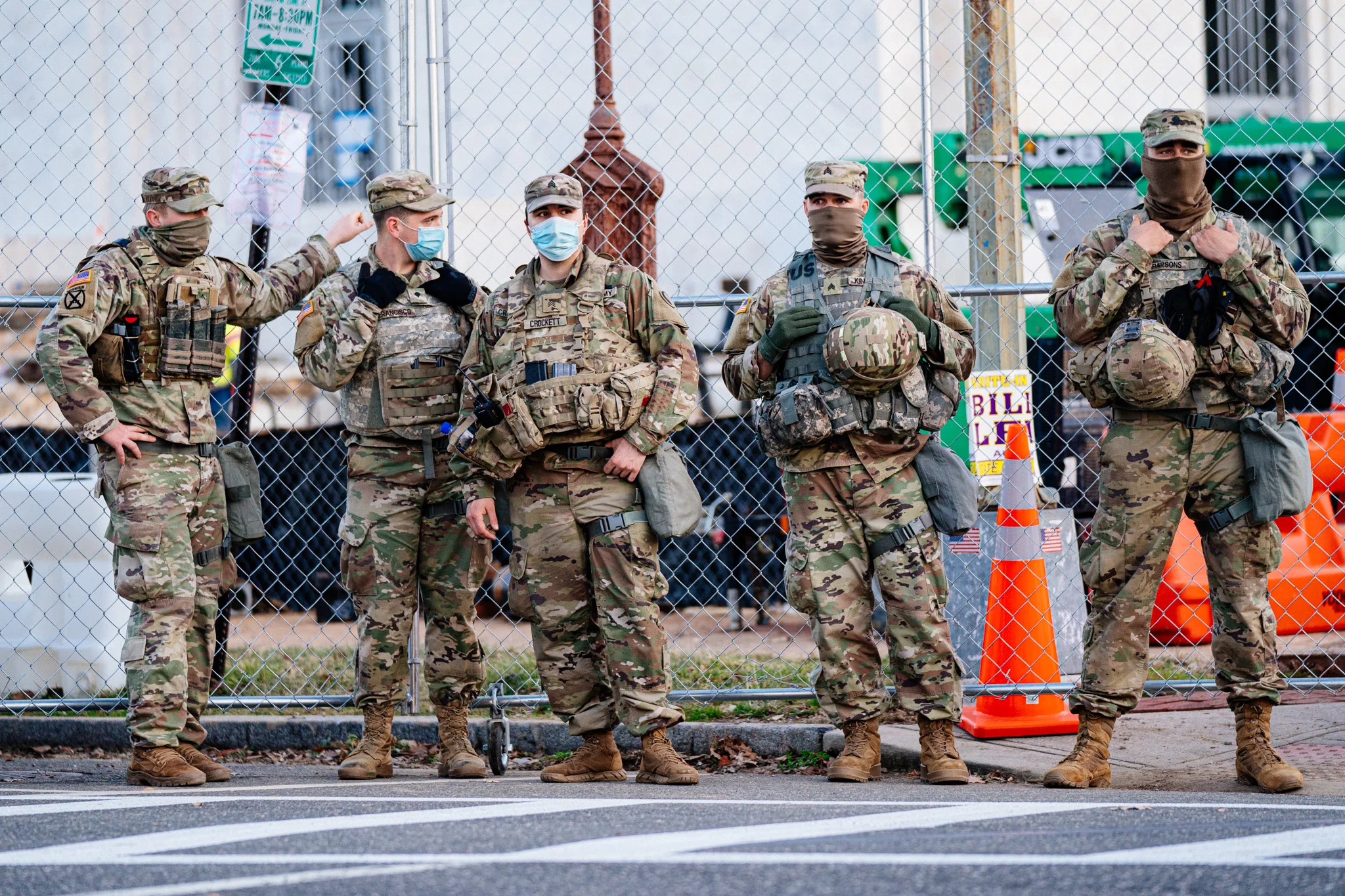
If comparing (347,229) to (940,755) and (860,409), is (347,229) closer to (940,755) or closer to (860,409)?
(860,409)

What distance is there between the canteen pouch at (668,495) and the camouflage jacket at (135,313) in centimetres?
154

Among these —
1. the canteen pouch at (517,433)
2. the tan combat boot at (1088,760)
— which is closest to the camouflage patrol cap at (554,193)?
the canteen pouch at (517,433)

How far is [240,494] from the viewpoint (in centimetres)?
555

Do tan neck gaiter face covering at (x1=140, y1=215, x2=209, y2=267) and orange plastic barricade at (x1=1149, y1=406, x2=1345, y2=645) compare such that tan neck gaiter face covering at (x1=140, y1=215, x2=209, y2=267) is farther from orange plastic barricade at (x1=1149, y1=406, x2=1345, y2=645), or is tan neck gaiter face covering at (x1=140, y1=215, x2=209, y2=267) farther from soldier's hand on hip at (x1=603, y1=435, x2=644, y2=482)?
orange plastic barricade at (x1=1149, y1=406, x2=1345, y2=645)

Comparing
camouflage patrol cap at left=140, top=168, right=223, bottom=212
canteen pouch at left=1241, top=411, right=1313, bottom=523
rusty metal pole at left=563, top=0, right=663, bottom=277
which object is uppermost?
rusty metal pole at left=563, top=0, right=663, bottom=277

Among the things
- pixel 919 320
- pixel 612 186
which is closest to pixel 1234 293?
pixel 919 320

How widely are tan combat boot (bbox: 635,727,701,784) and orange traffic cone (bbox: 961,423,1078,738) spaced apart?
1.28 m

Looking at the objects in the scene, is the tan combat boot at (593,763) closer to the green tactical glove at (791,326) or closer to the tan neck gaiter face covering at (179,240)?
the green tactical glove at (791,326)

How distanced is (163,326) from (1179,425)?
11.6 ft

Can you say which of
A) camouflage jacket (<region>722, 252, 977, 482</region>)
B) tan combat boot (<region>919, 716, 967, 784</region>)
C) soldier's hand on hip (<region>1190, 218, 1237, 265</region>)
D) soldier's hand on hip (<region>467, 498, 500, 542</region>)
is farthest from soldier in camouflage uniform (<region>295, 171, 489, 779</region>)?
soldier's hand on hip (<region>1190, 218, 1237, 265</region>)

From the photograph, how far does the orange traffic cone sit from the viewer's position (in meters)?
5.61

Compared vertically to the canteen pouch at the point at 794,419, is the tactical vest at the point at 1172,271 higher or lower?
higher

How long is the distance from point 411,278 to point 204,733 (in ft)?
5.96

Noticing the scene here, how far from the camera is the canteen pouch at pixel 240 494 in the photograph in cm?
553
